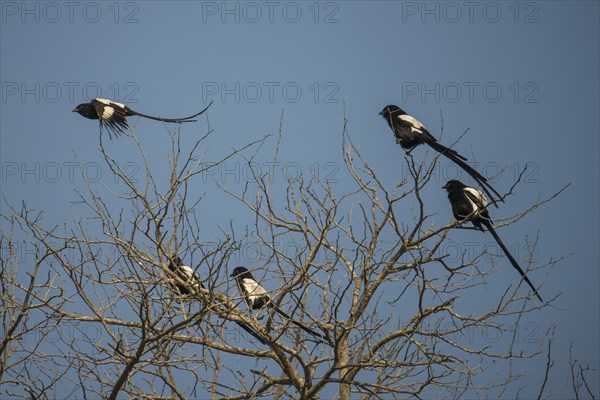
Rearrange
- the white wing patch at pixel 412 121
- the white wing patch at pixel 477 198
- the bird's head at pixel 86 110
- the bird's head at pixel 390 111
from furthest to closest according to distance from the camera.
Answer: the bird's head at pixel 86 110 → the bird's head at pixel 390 111 → the white wing patch at pixel 412 121 → the white wing patch at pixel 477 198

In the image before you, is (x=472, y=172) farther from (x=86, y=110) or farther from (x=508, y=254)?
(x=86, y=110)

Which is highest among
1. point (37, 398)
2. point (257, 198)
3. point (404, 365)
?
point (257, 198)

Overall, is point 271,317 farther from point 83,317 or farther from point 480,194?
point 480,194

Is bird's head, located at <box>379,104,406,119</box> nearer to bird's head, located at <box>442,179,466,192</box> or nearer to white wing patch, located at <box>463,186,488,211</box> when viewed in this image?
bird's head, located at <box>442,179,466,192</box>

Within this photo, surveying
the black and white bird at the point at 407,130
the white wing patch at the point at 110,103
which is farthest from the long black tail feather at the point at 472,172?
the white wing patch at the point at 110,103

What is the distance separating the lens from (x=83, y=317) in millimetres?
3816

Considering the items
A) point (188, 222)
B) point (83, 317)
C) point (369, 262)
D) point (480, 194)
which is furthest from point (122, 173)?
point (480, 194)

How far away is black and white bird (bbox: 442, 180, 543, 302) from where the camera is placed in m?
4.96

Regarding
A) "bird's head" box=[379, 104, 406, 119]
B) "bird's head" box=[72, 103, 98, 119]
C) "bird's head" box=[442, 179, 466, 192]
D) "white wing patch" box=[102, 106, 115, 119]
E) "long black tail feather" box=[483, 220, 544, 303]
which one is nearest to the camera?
"long black tail feather" box=[483, 220, 544, 303]

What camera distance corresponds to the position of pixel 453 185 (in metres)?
5.66

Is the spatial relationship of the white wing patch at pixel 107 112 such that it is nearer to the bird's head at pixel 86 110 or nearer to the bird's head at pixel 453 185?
the bird's head at pixel 86 110

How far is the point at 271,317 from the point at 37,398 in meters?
1.17

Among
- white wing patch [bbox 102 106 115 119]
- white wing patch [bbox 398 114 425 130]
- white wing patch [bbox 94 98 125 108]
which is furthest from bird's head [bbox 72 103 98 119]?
white wing patch [bbox 398 114 425 130]

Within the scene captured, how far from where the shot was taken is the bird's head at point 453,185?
222 inches
